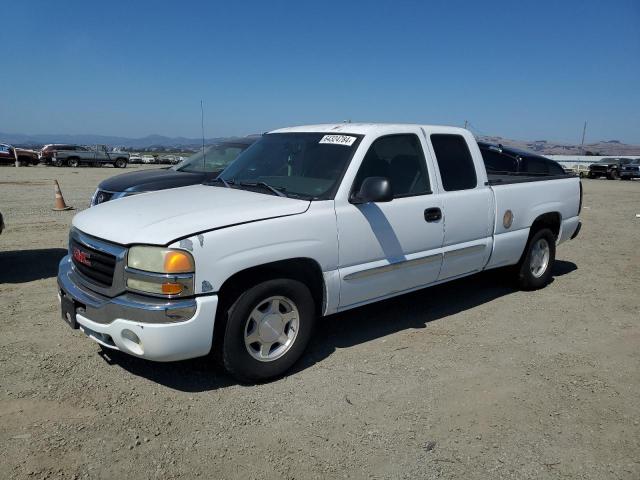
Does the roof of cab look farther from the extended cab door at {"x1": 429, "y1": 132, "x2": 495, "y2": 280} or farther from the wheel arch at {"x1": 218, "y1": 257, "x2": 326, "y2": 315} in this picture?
the wheel arch at {"x1": 218, "y1": 257, "x2": 326, "y2": 315}

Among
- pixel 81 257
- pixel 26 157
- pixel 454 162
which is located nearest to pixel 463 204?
pixel 454 162

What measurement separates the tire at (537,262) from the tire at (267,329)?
327 centimetres

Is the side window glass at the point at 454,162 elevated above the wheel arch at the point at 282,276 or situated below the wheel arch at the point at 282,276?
above

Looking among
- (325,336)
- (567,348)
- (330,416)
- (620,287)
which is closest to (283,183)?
(325,336)

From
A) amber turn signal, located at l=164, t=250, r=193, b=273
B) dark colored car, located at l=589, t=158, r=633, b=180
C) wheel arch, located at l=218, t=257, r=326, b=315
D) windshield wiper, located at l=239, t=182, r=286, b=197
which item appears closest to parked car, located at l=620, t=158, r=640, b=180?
dark colored car, located at l=589, t=158, r=633, b=180

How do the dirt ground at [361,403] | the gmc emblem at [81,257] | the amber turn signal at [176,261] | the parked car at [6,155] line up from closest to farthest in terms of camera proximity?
the dirt ground at [361,403], the amber turn signal at [176,261], the gmc emblem at [81,257], the parked car at [6,155]

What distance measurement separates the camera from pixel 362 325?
4.96 m

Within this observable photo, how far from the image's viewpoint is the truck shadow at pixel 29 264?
6.25m

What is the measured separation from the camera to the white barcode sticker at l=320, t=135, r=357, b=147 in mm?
4273

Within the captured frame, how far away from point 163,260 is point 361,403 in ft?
5.37

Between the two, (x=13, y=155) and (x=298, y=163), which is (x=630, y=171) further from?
(x=13, y=155)

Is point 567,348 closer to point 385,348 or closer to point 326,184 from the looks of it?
point 385,348

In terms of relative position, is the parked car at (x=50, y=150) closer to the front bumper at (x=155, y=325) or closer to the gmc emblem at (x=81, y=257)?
the gmc emblem at (x=81, y=257)

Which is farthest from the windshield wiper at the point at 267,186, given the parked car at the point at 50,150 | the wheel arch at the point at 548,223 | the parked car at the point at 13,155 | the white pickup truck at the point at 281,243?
the parked car at the point at 50,150
